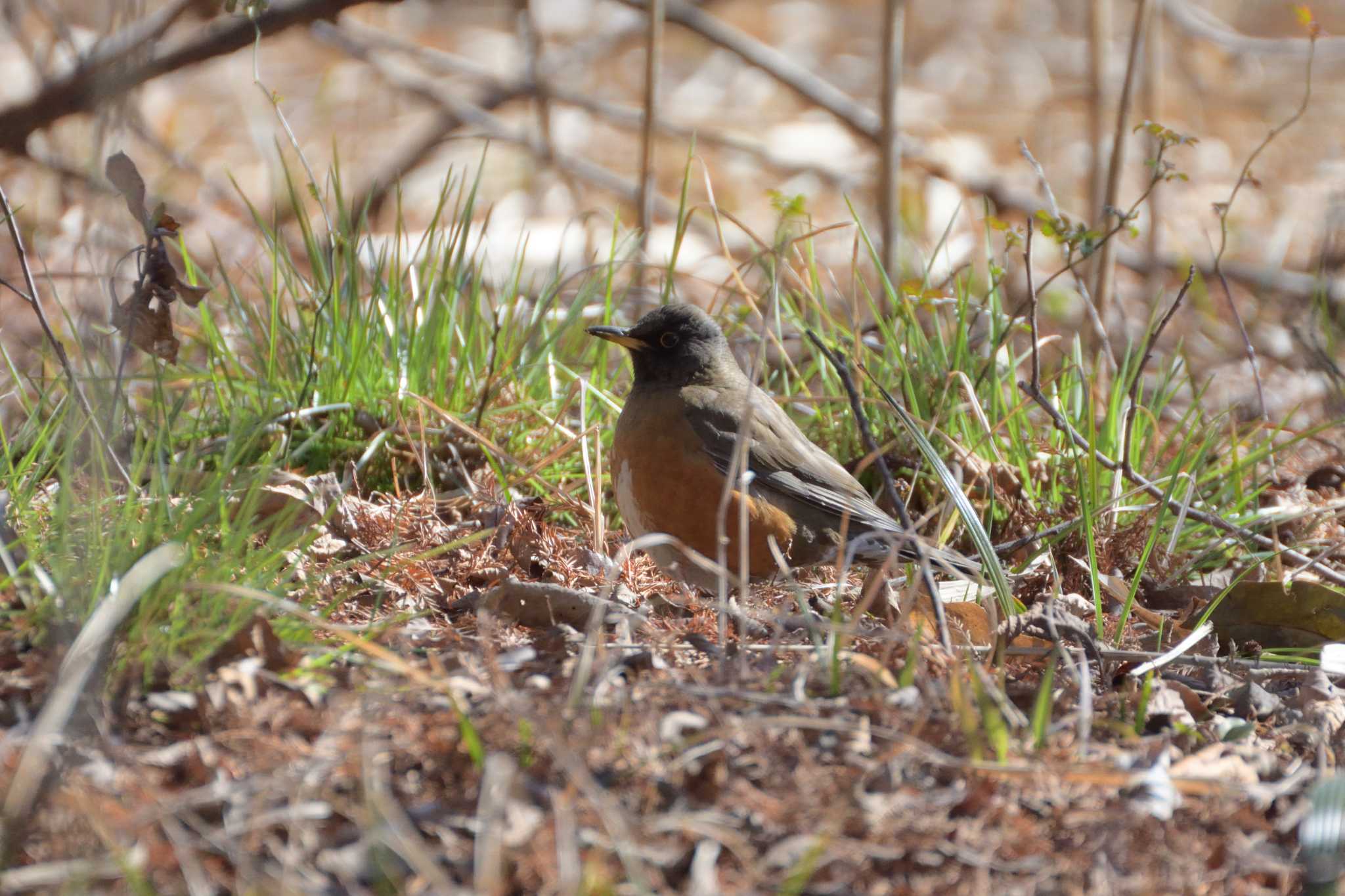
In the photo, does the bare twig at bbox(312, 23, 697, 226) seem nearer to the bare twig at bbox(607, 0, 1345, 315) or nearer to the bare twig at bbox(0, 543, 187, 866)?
the bare twig at bbox(607, 0, 1345, 315)

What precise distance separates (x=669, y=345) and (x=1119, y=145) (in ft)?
6.51

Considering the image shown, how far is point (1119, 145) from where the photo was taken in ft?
16.0

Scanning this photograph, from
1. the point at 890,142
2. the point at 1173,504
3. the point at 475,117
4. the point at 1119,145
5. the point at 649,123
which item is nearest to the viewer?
the point at 1173,504

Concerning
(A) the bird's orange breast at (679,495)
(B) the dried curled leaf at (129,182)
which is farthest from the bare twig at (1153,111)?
(B) the dried curled leaf at (129,182)

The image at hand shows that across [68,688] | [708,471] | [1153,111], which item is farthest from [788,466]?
[1153,111]

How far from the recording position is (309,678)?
2494 millimetres

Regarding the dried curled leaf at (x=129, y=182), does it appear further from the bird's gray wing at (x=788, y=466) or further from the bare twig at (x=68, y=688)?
the bird's gray wing at (x=788, y=466)

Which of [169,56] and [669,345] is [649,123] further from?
[169,56]

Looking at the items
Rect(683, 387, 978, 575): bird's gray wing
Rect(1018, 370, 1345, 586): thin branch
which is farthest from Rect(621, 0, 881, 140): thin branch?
Rect(1018, 370, 1345, 586): thin branch

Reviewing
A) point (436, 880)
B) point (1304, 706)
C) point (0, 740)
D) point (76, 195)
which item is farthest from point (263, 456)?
point (76, 195)

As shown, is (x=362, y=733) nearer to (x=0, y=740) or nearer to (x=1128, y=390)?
(x=0, y=740)

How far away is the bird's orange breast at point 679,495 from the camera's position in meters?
3.86

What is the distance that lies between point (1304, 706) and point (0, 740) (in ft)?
8.79

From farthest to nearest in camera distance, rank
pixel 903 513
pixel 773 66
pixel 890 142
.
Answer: pixel 773 66, pixel 890 142, pixel 903 513
